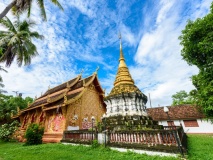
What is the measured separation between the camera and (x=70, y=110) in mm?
12828

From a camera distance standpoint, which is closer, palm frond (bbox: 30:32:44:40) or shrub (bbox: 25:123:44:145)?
shrub (bbox: 25:123:44:145)

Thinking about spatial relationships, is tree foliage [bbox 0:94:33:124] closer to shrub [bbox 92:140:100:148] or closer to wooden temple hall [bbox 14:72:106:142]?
wooden temple hall [bbox 14:72:106:142]

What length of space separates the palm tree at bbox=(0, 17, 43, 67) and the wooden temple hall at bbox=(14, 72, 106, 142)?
4526 millimetres

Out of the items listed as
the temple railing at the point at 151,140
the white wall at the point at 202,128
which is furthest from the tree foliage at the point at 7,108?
the white wall at the point at 202,128

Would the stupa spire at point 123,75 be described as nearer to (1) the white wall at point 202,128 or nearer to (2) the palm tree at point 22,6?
(2) the palm tree at point 22,6

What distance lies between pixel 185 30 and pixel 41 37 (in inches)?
576

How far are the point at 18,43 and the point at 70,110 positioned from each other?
776 cm

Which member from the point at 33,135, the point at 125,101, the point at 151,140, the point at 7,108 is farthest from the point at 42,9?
the point at 7,108

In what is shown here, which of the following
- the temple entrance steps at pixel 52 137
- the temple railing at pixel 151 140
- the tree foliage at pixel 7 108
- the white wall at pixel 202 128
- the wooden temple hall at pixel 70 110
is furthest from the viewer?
the tree foliage at pixel 7 108

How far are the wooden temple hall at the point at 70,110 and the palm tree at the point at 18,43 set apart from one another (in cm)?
453

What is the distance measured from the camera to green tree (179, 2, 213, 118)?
11.1 m

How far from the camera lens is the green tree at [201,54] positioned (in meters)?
11.1

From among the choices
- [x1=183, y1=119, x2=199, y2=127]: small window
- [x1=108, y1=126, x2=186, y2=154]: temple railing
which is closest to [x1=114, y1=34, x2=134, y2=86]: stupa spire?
[x1=108, y1=126, x2=186, y2=154]: temple railing

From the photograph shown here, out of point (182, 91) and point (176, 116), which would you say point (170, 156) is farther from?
point (182, 91)
